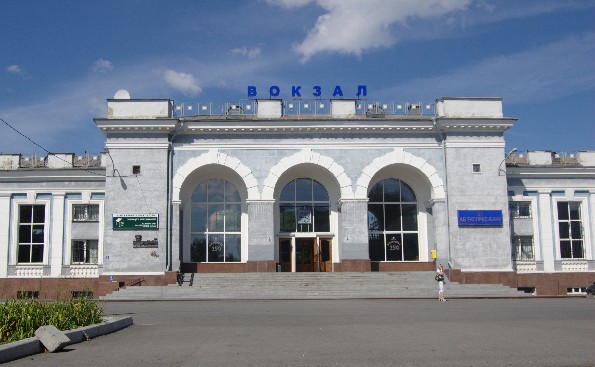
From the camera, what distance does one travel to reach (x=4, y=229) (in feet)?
105

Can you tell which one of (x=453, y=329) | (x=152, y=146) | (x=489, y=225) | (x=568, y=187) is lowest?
(x=453, y=329)

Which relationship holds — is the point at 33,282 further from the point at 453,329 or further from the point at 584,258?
the point at 584,258

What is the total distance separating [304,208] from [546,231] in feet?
42.0

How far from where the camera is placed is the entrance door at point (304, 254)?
3288cm

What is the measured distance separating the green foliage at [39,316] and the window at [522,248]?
2432 centimetres

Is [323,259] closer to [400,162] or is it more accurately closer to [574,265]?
[400,162]

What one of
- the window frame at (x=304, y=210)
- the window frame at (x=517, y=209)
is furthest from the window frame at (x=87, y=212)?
the window frame at (x=517, y=209)

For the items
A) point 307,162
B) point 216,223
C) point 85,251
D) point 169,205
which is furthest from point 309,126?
point 85,251

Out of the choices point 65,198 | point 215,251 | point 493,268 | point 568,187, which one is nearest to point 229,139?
point 215,251

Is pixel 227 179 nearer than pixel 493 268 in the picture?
No

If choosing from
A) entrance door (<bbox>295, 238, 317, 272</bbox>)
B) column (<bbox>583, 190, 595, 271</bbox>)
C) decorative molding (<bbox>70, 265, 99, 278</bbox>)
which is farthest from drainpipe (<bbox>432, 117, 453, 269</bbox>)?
decorative molding (<bbox>70, 265, 99, 278</bbox>)

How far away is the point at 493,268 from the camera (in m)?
30.0

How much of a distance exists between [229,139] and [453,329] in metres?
19.7

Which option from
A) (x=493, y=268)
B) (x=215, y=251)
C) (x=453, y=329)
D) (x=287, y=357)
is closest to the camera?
(x=287, y=357)
